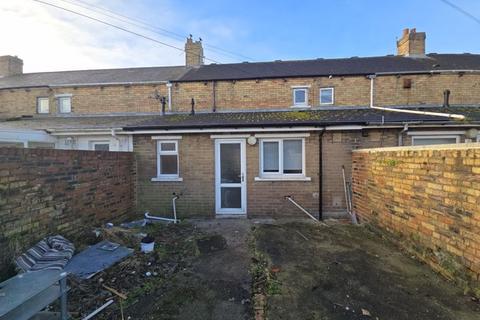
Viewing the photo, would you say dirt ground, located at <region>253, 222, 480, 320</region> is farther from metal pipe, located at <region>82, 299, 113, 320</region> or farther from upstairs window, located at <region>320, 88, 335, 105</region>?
upstairs window, located at <region>320, 88, 335, 105</region>

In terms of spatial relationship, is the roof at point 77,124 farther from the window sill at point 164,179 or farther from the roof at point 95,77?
the roof at point 95,77

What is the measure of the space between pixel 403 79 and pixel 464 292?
1032 centimetres

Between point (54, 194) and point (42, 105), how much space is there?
37.0 feet

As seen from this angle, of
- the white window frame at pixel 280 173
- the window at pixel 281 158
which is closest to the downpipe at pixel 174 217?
the white window frame at pixel 280 173

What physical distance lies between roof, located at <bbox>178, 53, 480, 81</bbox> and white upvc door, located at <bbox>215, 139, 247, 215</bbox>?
5.00 meters

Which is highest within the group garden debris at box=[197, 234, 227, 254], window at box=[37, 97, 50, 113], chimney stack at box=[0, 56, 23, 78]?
chimney stack at box=[0, 56, 23, 78]

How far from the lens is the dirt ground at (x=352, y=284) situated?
11.0ft

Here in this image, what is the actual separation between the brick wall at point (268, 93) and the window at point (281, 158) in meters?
4.07

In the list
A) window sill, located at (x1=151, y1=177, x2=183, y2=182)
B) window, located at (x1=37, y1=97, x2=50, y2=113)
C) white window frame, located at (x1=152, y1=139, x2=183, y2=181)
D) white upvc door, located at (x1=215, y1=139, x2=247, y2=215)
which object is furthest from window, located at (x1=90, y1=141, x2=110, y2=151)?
window, located at (x1=37, y1=97, x2=50, y2=113)

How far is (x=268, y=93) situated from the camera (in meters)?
11.9

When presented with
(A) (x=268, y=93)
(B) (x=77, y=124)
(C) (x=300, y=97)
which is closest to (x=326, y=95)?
(C) (x=300, y=97)

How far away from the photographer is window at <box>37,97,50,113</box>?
44.5 ft

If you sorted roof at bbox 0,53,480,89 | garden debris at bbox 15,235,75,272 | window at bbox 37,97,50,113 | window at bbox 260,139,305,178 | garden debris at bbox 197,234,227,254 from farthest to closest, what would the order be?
window at bbox 37,97,50,113
roof at bbox 0,53,480,89
window at bbox 260,139,305,178
garden debris at bbox 197,234,227,254
garden debris at bbox 15,235,75,272

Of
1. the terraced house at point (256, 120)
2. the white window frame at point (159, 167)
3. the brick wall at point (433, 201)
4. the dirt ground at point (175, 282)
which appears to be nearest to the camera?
the dirt ground at point (175, 282)
